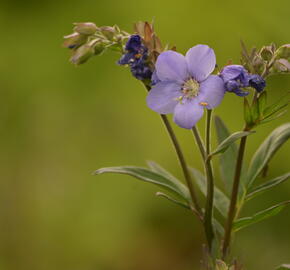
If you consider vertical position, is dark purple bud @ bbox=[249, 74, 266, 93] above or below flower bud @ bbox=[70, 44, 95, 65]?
below

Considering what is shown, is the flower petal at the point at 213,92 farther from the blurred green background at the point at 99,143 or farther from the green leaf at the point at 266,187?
the blurred green background at the point at 99,143

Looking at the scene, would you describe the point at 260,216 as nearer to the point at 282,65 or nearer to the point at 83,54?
the point at 282,65

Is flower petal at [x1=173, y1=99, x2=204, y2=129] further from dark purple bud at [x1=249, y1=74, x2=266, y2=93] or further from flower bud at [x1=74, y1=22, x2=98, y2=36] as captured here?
flower bud at [x1=74, y1=22, x2=98, y2=36]

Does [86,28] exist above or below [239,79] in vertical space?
above

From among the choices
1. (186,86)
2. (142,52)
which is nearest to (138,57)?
(142,52)

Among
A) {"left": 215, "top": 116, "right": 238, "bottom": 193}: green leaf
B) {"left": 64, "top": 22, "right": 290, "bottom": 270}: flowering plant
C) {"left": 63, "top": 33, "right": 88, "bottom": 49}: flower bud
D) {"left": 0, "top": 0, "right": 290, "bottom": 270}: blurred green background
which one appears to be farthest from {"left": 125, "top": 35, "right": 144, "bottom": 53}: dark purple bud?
{"left": 0, "top": 0, "right": 290, "bottom": 270}: blurred green background

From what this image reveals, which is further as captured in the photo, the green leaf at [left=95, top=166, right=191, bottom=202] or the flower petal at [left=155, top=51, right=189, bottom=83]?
the green leaf at [left=95, top=166, right=191, bottom=202]

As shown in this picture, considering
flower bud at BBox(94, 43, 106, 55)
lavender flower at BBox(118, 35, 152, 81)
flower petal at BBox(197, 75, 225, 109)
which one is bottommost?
flower petal at BBox(197, 75, 225, 109)

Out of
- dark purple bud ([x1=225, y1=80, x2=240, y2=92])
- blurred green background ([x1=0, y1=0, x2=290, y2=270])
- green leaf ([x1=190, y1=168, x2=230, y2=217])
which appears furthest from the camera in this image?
blurred green background ([x1=0, y1=0, x2=290, y2=270])
